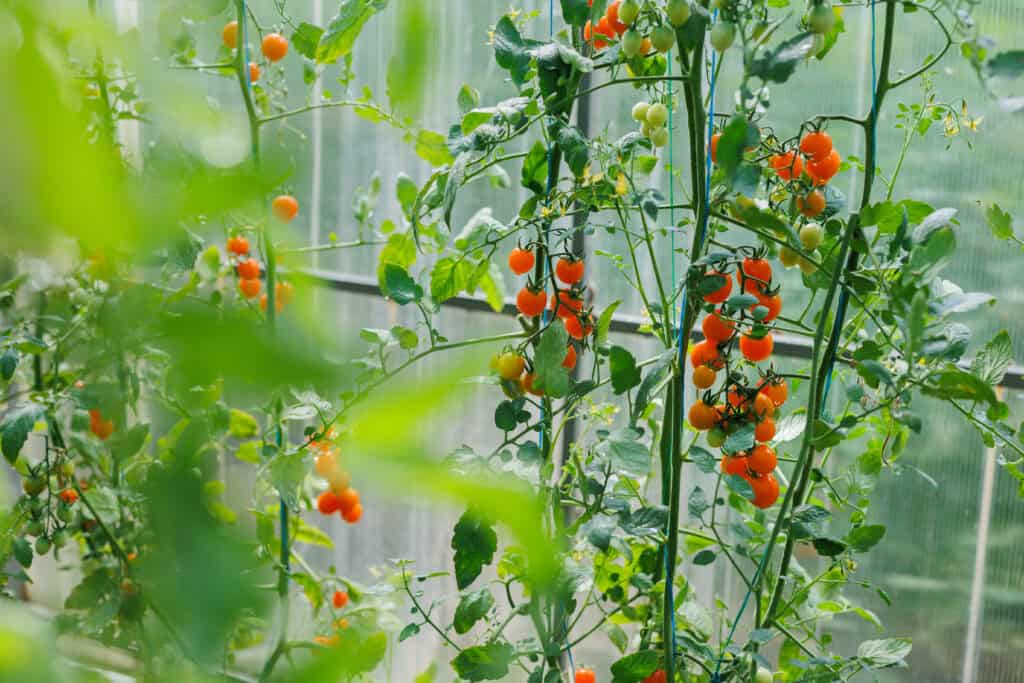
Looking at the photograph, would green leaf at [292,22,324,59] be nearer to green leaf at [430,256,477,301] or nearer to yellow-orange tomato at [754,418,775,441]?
green leaf at [430,256,477,301]

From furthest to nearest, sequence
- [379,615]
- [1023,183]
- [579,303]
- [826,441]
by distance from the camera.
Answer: [379,615] < [1023,183] < [579,303] < [826,441]

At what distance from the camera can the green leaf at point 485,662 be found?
3.50ft

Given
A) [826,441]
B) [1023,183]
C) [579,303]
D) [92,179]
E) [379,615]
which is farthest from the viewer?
[379,615]

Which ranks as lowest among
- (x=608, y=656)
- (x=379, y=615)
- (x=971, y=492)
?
(x=608, y=656)

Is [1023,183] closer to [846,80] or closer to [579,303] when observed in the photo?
[846,80]

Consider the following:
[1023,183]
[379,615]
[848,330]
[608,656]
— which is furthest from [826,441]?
[608,656]

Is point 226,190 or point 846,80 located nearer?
point 226,190

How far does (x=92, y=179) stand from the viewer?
114mm

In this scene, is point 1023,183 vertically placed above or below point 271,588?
above

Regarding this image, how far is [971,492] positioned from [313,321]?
5.49 ft

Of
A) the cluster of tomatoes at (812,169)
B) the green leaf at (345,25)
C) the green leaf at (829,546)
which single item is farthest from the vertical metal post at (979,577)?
the green leaf at (345,25)

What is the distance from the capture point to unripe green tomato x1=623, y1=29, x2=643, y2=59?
891 mm

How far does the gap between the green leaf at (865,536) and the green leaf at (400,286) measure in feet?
1.83

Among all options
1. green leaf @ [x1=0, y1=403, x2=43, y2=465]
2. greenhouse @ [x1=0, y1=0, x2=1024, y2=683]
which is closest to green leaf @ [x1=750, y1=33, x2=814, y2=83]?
greenhouse @ [x1=0, y1=0, x2=1024, y2=683]
